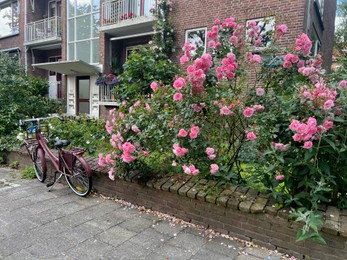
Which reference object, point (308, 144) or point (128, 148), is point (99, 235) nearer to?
point (128, 148)

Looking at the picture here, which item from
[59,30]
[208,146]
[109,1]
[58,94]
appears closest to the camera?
[208,146]

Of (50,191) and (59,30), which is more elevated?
(59,30)

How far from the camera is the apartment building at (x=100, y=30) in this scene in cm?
777

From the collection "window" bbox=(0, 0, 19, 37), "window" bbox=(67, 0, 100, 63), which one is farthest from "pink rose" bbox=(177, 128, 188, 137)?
"window" bbox=(0, 0, 19, 37)

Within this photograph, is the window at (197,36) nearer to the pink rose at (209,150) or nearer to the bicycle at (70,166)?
the bicycle at (70,166)

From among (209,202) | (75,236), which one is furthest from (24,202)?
(209,202)

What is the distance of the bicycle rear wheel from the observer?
4.15m

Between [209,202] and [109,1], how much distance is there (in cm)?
1067

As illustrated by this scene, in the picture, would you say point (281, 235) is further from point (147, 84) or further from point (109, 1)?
point (109, 1)

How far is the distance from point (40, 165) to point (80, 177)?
1.19 meters

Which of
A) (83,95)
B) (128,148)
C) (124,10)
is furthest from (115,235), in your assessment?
(83,95)

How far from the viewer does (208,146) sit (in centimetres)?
277

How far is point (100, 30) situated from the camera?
10.9m

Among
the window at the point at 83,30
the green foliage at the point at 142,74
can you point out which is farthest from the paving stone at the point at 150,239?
the window at the point at 83,30
